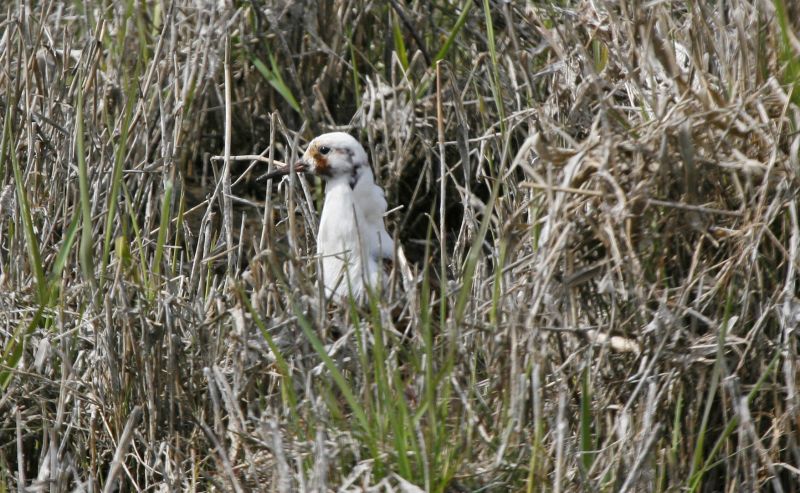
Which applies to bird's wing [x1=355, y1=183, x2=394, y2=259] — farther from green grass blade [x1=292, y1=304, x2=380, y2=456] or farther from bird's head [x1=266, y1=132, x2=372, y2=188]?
green grass blade [x1=292, y1=304, x2=380, y2=456]

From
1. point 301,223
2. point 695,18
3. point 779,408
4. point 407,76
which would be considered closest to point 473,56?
point 407,76

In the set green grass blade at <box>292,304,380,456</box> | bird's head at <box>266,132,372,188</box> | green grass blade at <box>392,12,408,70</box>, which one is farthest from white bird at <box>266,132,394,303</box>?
green grass blade at <box>292,304,380,456</box>

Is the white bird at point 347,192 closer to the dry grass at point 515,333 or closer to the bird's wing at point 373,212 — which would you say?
the bird's wing at point 373,212

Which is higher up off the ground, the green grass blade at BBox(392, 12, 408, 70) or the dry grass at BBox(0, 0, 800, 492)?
the green grass blade at BBox(392, 12, 408, 70)

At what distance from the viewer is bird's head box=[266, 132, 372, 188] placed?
141 inches

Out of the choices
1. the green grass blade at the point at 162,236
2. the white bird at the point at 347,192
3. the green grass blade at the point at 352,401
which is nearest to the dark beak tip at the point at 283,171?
the white bird at the point at 347,192

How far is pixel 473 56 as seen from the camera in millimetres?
4047

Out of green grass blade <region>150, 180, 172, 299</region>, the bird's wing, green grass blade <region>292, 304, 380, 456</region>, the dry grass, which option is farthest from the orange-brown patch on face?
green grass blade <region>292, 304, 380, 456</region>

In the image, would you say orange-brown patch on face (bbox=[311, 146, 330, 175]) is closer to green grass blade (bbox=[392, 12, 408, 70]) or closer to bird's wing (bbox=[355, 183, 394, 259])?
bird's wing (bbox=[355, 183, 394, 259])

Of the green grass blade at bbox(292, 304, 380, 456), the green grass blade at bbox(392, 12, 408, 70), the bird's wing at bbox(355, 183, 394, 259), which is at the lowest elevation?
the green grass blade at bbox(292, 304, 380, 456)

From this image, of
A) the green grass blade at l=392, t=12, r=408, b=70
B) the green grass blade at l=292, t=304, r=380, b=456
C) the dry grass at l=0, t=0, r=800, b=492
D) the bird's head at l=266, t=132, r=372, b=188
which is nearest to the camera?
the green grass blade at l=292, t=304, r=380, b=456

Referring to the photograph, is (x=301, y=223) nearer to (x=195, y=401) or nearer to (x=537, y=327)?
(x=195, y=401)

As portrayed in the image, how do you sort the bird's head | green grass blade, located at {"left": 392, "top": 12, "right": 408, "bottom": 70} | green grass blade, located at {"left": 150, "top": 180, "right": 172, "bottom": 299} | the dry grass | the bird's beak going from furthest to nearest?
green grass blade, located at {"left": 392, "top": 12, "right": 408, "bottom": 70}
the bird's head
the bird's beak
green grass blade, located at {"left": 150, "top": 180, "right": 172, "bottom": 299}
the dry grass

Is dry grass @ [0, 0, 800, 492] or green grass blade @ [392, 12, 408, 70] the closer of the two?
dry grass @ [0, 0, 800, 492]
